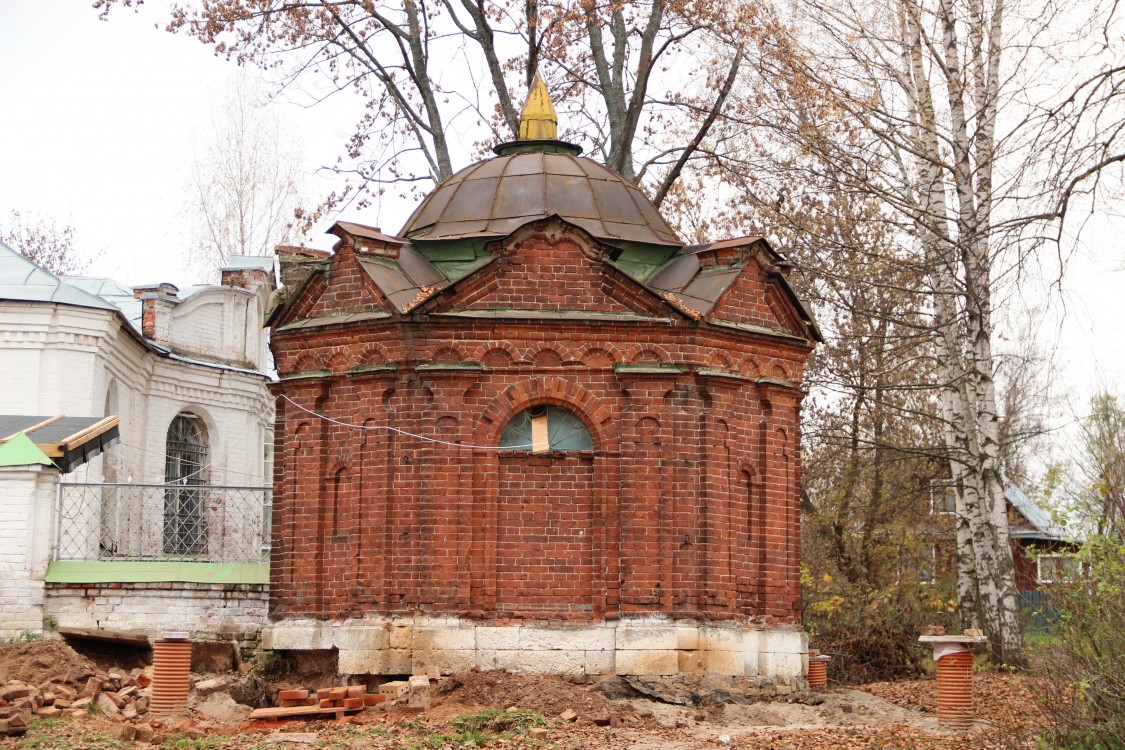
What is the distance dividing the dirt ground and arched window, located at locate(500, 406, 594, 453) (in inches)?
92.7

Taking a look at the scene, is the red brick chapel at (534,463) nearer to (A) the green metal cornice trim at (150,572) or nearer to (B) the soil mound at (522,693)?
(B) the soil mound at (522,693)

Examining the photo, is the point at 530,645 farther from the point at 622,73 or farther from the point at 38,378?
the point at 622,73

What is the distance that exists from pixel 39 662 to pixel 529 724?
4.97 m

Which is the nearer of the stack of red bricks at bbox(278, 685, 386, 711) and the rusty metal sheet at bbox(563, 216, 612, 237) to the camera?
the stack of red bricks at bbox(278, 685, 386, 711)

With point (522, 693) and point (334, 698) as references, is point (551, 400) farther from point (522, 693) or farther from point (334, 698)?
point (334, 698)

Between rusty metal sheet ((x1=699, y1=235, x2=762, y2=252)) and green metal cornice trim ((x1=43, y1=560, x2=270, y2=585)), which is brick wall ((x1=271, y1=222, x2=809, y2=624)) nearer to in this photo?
rusty metal sheet ((x1=699, y1=235, x2=762, y2=252))

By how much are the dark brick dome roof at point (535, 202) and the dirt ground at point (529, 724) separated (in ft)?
16.2

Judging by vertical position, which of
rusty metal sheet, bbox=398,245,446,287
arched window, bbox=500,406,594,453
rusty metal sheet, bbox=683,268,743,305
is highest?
rusty metal sheet, bbox=398,245,446,287

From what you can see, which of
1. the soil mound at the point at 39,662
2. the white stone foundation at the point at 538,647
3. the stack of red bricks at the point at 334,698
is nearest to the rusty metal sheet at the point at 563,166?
the white stone foundation at the point at 538,647

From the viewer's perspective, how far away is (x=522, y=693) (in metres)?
14.1

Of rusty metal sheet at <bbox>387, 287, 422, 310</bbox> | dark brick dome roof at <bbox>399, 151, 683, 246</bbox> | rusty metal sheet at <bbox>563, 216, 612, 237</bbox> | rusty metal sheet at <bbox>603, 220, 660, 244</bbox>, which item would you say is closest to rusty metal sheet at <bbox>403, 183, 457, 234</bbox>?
dark brick dome roof at <bbox>399, 151, 683, 246</bbox>

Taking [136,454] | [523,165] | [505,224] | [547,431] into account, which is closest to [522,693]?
[547,431]

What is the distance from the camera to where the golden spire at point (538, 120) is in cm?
1812

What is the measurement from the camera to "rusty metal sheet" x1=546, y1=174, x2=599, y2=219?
16547 millimetres
